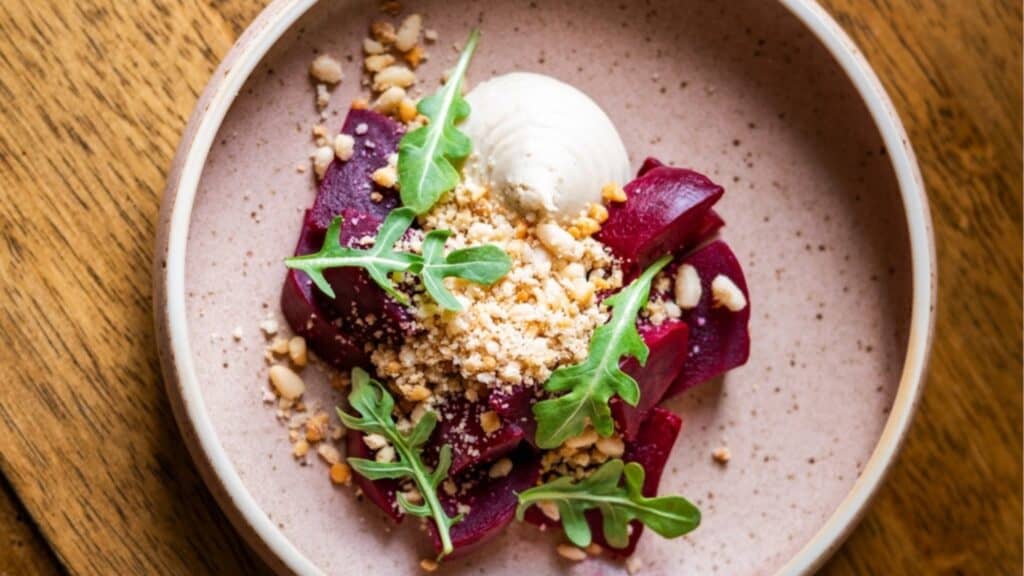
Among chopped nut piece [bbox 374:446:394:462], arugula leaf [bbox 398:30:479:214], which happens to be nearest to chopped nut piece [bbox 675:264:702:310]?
arugula leaf [bbox 398:30:479:214]

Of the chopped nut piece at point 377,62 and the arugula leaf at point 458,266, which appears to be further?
the chopped nut piece at point 377,62

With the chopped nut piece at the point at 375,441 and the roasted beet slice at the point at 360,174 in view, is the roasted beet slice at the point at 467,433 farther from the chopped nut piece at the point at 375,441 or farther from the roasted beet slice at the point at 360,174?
the roasted beet slice at the point at 360,174

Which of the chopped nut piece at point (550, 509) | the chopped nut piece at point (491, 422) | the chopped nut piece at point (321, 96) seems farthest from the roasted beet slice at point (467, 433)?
the chopped nut piece at point (321, 96)

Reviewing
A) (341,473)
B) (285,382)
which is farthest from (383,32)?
(341,473)

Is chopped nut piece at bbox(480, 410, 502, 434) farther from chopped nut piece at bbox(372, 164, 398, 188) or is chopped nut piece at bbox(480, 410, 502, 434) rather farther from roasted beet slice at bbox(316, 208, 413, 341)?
chopped nut piece at bbox(372, 164, 398, 188)

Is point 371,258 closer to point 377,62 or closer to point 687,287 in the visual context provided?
point 377,62

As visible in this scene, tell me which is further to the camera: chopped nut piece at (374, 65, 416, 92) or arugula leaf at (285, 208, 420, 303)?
chopped nut piece at (374, 65, 416, 92)
